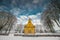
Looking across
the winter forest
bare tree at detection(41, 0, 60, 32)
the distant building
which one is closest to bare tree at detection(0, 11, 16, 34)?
the winter forest

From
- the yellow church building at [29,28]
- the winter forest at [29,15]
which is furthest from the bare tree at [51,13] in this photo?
the yellow church building at [29,28]

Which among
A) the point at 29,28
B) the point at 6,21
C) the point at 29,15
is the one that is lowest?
the point at 29,28

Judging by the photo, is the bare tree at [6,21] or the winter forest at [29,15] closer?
the winter forest at [29,15]

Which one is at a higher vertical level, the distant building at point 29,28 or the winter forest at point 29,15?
the winter forest at point 29,15

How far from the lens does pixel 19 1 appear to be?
6.70 metres

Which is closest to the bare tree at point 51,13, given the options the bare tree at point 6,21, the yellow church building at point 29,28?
the yellow church building at point 29,28

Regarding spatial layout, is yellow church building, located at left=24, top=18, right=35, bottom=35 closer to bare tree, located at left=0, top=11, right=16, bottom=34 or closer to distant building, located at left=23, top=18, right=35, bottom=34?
distant building, located at left=23, top=18, right=35, bottom=34

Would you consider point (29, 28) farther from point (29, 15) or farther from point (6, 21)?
point (6, 21)

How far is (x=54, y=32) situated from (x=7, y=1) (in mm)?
2221

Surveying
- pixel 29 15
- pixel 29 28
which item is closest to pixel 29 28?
pixel 29 28

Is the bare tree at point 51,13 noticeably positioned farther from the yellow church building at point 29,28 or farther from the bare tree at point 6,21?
the bare tree at point 6,21

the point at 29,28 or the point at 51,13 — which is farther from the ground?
the point at 51,13

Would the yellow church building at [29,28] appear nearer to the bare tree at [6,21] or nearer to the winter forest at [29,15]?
the winter forest at [29,15]

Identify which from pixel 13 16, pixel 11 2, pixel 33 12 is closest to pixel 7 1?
pixel 11 2
